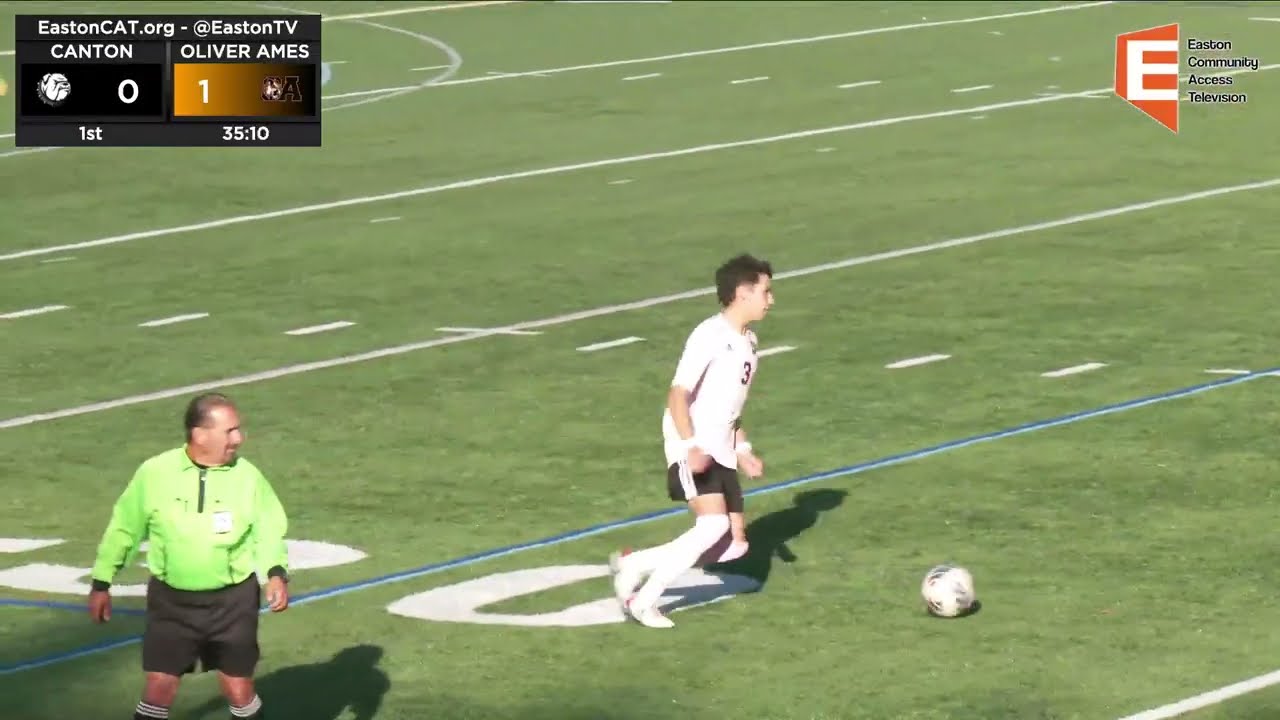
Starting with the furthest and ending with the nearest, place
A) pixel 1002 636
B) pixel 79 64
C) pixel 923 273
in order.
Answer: pixel 79 64 → pixel 923 273 → pixel 1002 636

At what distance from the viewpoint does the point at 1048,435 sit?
18.8 meters

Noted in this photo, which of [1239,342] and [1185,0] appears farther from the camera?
[1185,0]

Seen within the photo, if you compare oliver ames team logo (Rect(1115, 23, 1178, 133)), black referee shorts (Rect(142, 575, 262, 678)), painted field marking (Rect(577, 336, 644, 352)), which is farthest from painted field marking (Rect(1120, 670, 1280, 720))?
oliver ames team logo (Rect(1115, 23, 1178, 133))

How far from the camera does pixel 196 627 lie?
11406mm

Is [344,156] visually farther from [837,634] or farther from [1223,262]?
[837,634]

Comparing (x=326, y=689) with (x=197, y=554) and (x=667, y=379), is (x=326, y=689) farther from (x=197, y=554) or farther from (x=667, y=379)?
(x=667, y=379)

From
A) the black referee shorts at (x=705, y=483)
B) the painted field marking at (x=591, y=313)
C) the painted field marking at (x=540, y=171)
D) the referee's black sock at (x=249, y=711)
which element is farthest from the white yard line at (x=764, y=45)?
the referee's black sock at (x=249, y=711)

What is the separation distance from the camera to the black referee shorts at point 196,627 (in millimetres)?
11406

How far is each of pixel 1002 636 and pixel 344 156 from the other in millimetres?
21626

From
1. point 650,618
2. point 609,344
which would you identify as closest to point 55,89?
point 609,344

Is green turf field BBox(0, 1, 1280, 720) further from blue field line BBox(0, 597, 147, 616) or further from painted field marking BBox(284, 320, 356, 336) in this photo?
painted field marking BBox(284, 320, 356, 336)

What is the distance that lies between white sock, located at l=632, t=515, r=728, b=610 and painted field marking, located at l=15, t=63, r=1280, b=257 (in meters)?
14.8

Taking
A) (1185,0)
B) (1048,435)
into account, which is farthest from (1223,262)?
(1185,0)

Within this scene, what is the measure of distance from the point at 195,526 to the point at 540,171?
2154cm
